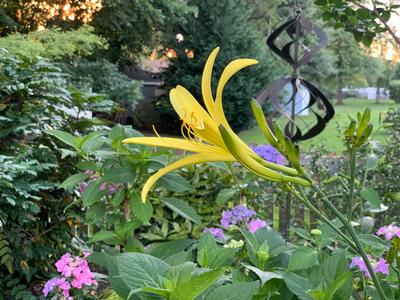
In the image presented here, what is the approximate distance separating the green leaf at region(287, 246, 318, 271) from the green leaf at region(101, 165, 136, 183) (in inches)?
20.5

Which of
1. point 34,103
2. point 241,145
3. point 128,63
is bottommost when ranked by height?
point 128,63

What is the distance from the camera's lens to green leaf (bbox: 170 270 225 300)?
73 centimetres

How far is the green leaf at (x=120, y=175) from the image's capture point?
1.33m

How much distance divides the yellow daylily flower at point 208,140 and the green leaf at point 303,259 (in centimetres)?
27

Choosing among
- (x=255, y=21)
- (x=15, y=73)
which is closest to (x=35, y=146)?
(x=15, y=73)

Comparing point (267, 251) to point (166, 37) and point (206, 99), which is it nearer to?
point (206, 99)

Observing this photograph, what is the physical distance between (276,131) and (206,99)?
5.0 inches

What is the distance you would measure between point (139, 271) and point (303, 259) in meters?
0.35

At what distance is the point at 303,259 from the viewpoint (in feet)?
3.28

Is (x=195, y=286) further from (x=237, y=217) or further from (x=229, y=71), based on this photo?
(x=237, y=217)

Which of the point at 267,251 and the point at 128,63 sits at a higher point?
the point at 267,251

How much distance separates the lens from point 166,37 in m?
14.9

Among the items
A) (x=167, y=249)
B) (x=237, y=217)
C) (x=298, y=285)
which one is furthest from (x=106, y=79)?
(x=298, y=285)

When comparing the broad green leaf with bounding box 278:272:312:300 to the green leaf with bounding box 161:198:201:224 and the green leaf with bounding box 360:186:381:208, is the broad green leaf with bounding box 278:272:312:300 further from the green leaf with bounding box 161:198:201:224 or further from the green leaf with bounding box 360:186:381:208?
the green leaf with bounding box 161:198:201:224
